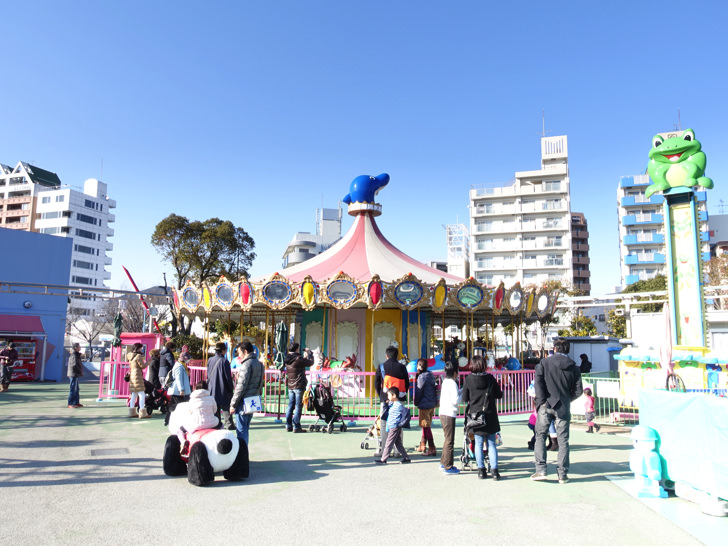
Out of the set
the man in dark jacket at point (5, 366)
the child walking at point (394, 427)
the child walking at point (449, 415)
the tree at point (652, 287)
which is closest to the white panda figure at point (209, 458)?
the child walking at point (394, 427)

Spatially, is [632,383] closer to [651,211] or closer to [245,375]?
[245,375]

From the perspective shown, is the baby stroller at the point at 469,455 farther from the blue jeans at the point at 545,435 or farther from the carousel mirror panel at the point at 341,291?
the carousel mirror panel at the point at 341,291

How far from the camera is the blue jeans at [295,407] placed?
8867 millimetres

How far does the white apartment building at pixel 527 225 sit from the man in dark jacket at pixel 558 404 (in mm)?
46829

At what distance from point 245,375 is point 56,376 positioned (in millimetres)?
18088

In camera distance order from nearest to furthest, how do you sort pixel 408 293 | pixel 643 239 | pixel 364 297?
pixel 364 297 → pixel 408 293 → pixel 643 239

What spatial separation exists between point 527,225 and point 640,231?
11.7 metres

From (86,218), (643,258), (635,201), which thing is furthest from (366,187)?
(86,218)

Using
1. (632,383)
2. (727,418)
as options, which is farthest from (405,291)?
(727,418)

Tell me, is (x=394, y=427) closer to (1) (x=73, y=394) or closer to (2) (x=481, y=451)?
(2) (x=481, y=451)

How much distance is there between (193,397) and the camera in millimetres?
6004

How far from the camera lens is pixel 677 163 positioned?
453 inches

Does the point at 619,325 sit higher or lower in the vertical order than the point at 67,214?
lower

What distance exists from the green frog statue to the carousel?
170 inches
